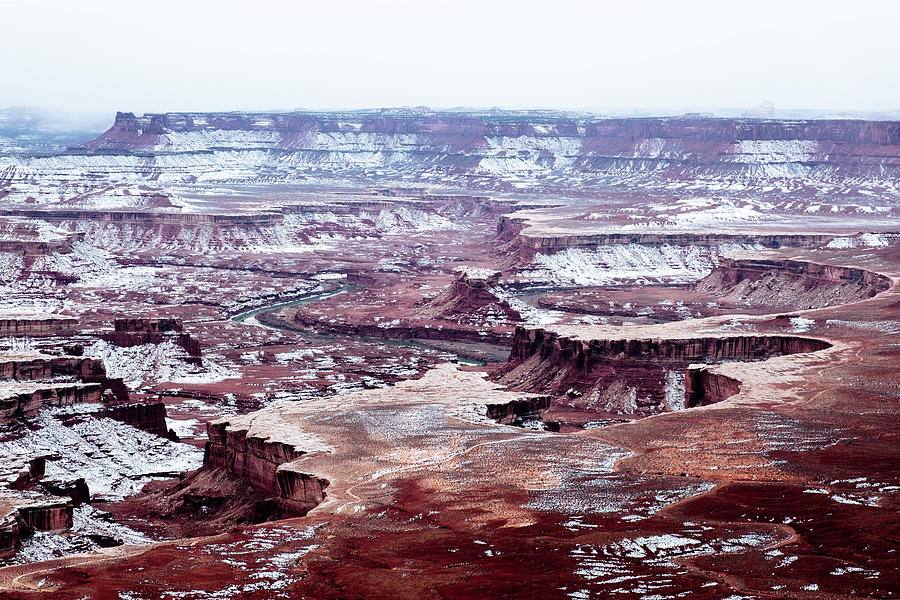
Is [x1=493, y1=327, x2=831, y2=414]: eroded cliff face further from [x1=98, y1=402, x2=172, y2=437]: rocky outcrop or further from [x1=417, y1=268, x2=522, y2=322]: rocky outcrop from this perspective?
[x1=417, y1=268, x2=522, y2=322]: rocky outcrop

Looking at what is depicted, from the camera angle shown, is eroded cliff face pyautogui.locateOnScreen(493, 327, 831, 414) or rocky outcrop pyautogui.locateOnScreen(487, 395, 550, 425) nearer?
rocky outcrop pyautogui.locateOnScreen(487, 395, 550, 425)

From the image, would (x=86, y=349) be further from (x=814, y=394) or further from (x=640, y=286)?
(x=640, y=286)

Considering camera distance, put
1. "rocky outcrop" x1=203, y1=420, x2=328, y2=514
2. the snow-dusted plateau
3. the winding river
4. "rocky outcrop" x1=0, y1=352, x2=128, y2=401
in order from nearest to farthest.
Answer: the snow-dusted plateau → "rocky outcrop" x1=203, y1=420, x2=328, y2=514 → "rocky outcrop" x1=0, y1=352, x2=128, y2=401 → the winding river

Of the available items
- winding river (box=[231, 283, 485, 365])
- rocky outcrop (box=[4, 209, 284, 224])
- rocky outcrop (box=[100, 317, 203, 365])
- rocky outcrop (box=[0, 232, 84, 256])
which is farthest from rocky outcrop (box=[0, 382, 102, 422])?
rocky outcrop (box=[4, 209, 284, 224])

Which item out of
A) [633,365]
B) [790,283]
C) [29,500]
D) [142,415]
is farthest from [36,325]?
[790,283]

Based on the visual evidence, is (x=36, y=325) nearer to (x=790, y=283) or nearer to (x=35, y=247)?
(x=35, y=247)
